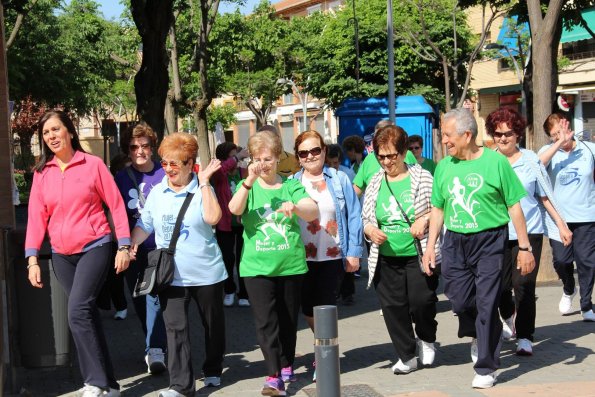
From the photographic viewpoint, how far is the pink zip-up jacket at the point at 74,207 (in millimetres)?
6414

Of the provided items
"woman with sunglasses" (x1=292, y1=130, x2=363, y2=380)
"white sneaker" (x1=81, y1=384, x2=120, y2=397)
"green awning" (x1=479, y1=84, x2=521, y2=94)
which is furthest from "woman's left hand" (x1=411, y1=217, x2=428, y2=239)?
"green awning" (x1=479, y1=84, x2=521, y2=94)

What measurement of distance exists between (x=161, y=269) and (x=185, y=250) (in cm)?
20

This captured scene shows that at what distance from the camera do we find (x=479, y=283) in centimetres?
684

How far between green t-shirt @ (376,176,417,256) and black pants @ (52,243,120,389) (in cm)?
194

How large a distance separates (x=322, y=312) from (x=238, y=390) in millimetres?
2355

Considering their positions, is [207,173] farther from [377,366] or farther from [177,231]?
[377,366]

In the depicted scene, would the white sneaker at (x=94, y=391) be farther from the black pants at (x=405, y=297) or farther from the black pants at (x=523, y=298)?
the black pants at (x=523, y=298)

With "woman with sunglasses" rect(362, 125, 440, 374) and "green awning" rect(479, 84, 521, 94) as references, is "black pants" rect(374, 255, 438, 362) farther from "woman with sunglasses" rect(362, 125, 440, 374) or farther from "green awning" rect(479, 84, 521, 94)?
"green awning" rect(479, 84, 521, 94)

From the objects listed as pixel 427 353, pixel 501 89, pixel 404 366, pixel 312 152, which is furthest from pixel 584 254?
pixel 501 89

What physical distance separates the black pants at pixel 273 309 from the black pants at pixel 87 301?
980 millimetres

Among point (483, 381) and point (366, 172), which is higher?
point (366, 172)

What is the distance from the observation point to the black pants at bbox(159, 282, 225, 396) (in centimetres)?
652

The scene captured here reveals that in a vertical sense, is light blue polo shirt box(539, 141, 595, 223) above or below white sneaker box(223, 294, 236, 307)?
above

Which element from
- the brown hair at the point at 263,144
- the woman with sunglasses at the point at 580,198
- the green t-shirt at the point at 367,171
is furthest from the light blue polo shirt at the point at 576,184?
the brown hair at the point at 263,144
